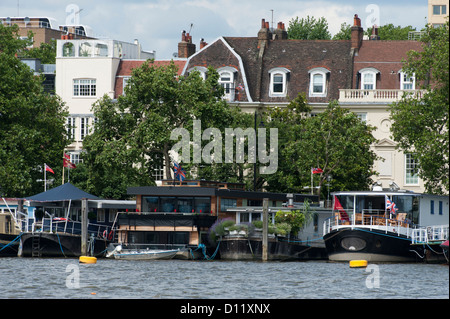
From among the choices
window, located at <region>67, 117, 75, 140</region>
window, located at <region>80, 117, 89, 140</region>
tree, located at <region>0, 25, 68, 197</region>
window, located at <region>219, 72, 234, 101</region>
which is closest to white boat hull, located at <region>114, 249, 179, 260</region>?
tree, located at <region>0, 25, 68, 197</region>

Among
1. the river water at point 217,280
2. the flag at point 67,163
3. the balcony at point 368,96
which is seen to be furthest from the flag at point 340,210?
the balcony at point 368,96

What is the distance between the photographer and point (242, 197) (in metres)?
76.6

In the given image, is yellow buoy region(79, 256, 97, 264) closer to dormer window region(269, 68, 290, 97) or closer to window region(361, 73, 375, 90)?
dormer window region(269, 68, 290, 97)

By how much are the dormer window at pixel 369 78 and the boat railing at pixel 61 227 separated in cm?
2874

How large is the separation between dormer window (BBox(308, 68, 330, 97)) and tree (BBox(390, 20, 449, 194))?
16253 millimetres

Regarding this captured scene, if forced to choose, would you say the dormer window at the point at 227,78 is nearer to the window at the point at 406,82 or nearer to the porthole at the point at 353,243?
the window at the point at 406,82

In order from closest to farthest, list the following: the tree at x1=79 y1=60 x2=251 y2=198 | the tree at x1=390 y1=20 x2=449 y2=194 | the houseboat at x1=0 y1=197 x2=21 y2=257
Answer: the tree at x1=390 y1=20 x2=449 y2=194 < the houseboat at x1=0 y1=197 x2=21 y2=257 < the tree at x1=79 y1=60 x2=251 y2=198

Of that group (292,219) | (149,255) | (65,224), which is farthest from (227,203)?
(65,224)

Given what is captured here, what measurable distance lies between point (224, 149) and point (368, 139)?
35.1 feet

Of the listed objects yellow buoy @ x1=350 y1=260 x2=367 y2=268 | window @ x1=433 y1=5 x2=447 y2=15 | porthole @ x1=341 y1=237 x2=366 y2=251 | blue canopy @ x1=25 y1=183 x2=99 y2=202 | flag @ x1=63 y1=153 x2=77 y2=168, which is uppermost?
window @ x1=433 y1=5 x2=447 y2=15

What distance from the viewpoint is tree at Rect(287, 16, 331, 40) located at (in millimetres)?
123438

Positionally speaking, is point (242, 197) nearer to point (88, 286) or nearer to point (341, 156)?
point (341, 156)

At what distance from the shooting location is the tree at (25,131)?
8694 centimetres
